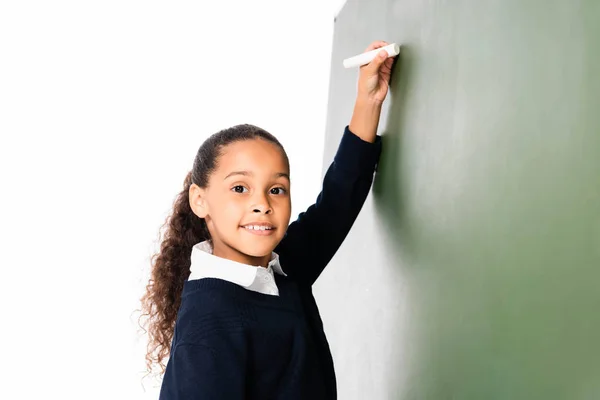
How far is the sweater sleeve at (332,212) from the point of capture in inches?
52.4

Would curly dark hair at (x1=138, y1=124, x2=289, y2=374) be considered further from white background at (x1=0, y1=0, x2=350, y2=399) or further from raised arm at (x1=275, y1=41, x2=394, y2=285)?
white background at (x1=0, y1=0, x2=350, y2=399)

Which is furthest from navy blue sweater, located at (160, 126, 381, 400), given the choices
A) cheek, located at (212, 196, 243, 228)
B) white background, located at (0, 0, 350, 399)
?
white background, located at (0, 0, 350, 399)

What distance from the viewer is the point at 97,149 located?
112 inches

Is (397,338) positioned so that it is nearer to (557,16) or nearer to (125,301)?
(557,16)

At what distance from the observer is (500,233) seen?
79 centimetres

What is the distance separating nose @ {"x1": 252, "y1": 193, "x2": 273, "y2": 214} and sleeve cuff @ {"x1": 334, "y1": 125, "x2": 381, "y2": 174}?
0.79ft

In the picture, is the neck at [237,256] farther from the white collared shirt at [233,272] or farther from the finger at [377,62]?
the finger at [377,62]

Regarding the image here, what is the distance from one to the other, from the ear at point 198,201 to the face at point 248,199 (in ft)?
0.05

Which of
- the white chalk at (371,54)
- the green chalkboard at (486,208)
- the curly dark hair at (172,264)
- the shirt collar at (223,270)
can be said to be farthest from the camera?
the curly dark hair at (172,264)

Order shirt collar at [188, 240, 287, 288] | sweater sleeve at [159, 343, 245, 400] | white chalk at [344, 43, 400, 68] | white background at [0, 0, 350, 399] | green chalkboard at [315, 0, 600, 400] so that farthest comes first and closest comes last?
1. white background at [0, 0, 350, 399]
2. white chalk at [344, 43, 400, 68]
3. shirt collar at [188, 240, 287, 288]
4. sweater sleeve at [159, 343, 245, 400]
5. green chalkboard at [315, 0, 600, 400]

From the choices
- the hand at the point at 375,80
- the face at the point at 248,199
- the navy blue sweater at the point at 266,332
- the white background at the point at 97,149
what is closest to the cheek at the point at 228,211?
the face at the point at 248,199

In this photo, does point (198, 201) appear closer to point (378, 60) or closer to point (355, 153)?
point (355, 153)

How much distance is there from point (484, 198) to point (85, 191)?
7.61 feet

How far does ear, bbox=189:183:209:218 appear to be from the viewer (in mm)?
1238
